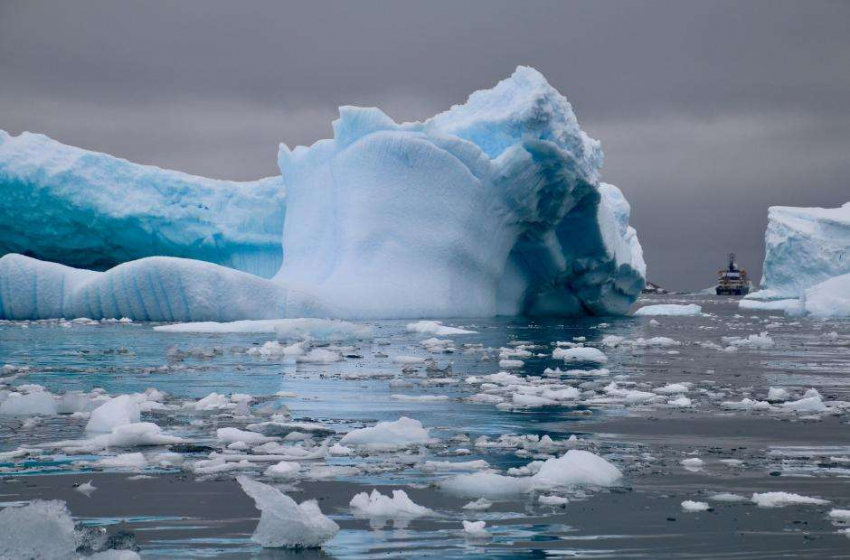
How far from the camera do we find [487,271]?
21.5 metres

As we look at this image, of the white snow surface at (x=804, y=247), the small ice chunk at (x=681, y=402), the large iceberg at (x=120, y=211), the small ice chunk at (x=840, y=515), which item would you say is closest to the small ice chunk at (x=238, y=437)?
the small ice chunk at (x=840, y=515)

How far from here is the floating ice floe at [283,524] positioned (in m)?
2.77

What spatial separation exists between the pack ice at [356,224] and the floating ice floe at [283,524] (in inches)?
555

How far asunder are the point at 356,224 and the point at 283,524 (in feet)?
58.4

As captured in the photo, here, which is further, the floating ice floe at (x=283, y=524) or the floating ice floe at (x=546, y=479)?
the floating ice floe at (x=546, y=479)

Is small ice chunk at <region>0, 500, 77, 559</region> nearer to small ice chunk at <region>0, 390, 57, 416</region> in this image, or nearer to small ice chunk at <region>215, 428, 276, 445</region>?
small ice chunk at <region>215, 428, 276, 445</region>

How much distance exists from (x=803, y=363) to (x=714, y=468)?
6.77m

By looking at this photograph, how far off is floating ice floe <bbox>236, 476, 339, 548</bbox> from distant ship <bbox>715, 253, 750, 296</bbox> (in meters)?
84.2

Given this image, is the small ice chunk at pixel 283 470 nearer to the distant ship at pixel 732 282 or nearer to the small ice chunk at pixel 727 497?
the small ice chunk at pixel 727 497

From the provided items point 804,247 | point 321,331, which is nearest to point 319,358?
point 321,331

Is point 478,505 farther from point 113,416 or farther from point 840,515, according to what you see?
point 113,416

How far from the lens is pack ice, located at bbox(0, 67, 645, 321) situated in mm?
17516

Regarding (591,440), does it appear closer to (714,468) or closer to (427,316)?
(714,468)

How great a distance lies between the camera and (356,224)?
20.5 m
